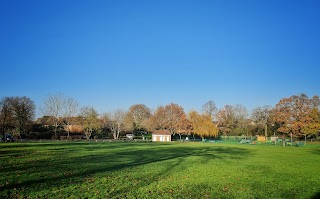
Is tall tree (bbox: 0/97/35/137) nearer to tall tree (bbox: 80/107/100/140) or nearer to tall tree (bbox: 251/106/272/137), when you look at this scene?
tall tree (bbox: 80/107/100/140)

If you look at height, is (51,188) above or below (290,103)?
below

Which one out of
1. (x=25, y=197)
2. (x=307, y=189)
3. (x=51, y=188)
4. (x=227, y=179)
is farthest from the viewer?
(x=227, y=179)

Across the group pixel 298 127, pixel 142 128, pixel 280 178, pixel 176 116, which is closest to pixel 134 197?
pixel 280 178

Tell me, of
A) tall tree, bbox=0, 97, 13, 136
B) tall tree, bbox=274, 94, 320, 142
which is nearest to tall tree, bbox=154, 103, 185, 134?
tall tree, bbox=274, 94, 320, 142

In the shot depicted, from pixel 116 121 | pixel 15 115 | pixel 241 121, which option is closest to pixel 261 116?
pixel 241 121

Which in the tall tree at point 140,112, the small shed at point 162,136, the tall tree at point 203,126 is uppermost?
the tall tree at point 140,112

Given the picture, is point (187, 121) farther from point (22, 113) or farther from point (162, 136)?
point (22, 113)

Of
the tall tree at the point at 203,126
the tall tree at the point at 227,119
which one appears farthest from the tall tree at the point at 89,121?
the tall tree at the point at 227,119

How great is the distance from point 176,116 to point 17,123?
188 feet

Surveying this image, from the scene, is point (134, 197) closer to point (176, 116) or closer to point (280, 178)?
point (280, 178)

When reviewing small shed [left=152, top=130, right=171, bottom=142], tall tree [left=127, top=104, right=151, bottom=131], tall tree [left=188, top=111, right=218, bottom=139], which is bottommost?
small shed [left=152, top=130, right=171, bottom=142]

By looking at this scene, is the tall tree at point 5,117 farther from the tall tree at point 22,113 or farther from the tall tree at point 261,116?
the tall tree at point 261,116

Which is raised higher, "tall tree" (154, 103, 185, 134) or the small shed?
"tall tree" (154, 103, 185, 134)

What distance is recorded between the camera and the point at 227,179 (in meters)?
16.0
